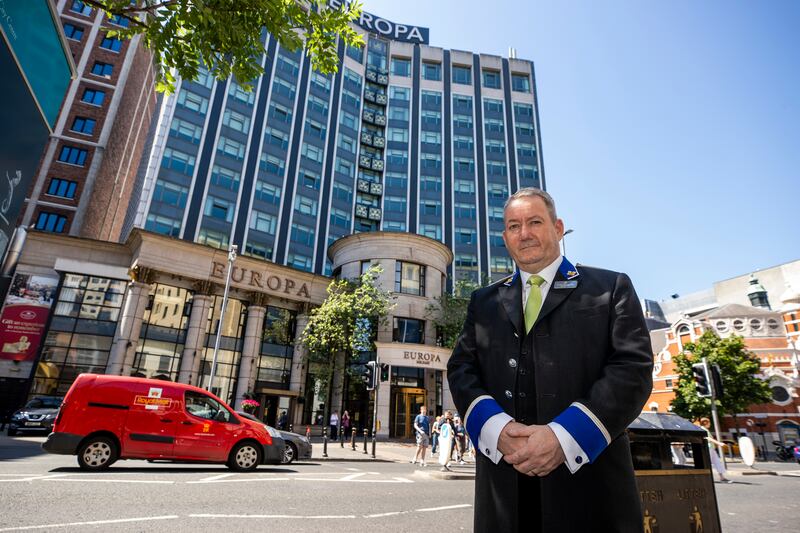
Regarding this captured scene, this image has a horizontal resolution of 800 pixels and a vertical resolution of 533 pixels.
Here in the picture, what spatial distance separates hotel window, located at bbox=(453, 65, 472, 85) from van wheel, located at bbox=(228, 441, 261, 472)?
59.9 m

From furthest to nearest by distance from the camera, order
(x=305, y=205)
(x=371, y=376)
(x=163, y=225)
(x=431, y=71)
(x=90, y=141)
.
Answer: (x=431, y=71)
(x=305, y=205)
(x=90, y=141)
(x=163, y=225)
(x=371, y=376)

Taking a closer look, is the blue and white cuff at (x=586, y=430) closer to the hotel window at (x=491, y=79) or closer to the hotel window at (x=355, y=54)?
the hotel window at (x=355, y=54)

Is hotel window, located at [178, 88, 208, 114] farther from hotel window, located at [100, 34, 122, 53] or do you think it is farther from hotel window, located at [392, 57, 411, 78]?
hotel window, located at [392, 57, 411, 78]

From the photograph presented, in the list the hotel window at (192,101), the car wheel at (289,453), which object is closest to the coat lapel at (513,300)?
the car wheel at (289,453)

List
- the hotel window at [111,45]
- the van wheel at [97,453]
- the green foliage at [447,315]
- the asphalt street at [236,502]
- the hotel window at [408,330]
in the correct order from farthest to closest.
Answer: the hotel window at [111,45], the green foliage at [447,315], the hotel window at [408,330], the van wheel at [97,453], the asphalt street at [236,502]

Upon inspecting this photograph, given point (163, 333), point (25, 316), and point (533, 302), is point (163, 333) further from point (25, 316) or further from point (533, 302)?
point (533, 302)

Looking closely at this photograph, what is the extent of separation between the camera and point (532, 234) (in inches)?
88.0

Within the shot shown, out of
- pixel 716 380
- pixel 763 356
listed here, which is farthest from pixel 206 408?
pixel 763 356

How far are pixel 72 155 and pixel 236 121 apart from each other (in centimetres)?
1538

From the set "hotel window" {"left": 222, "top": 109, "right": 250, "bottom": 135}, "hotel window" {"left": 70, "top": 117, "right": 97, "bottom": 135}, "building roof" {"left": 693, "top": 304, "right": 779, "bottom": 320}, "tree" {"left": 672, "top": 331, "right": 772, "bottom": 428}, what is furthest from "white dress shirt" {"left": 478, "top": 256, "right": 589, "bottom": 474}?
"building roof" {"left": 693, "top": 304, "right": 779, "bottom": 320}

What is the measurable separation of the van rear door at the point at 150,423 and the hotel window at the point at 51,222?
119 feet

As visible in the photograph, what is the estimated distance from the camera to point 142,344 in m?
25.7

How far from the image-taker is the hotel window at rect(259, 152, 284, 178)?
41.8m

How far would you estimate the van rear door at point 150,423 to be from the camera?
9.20 metres
